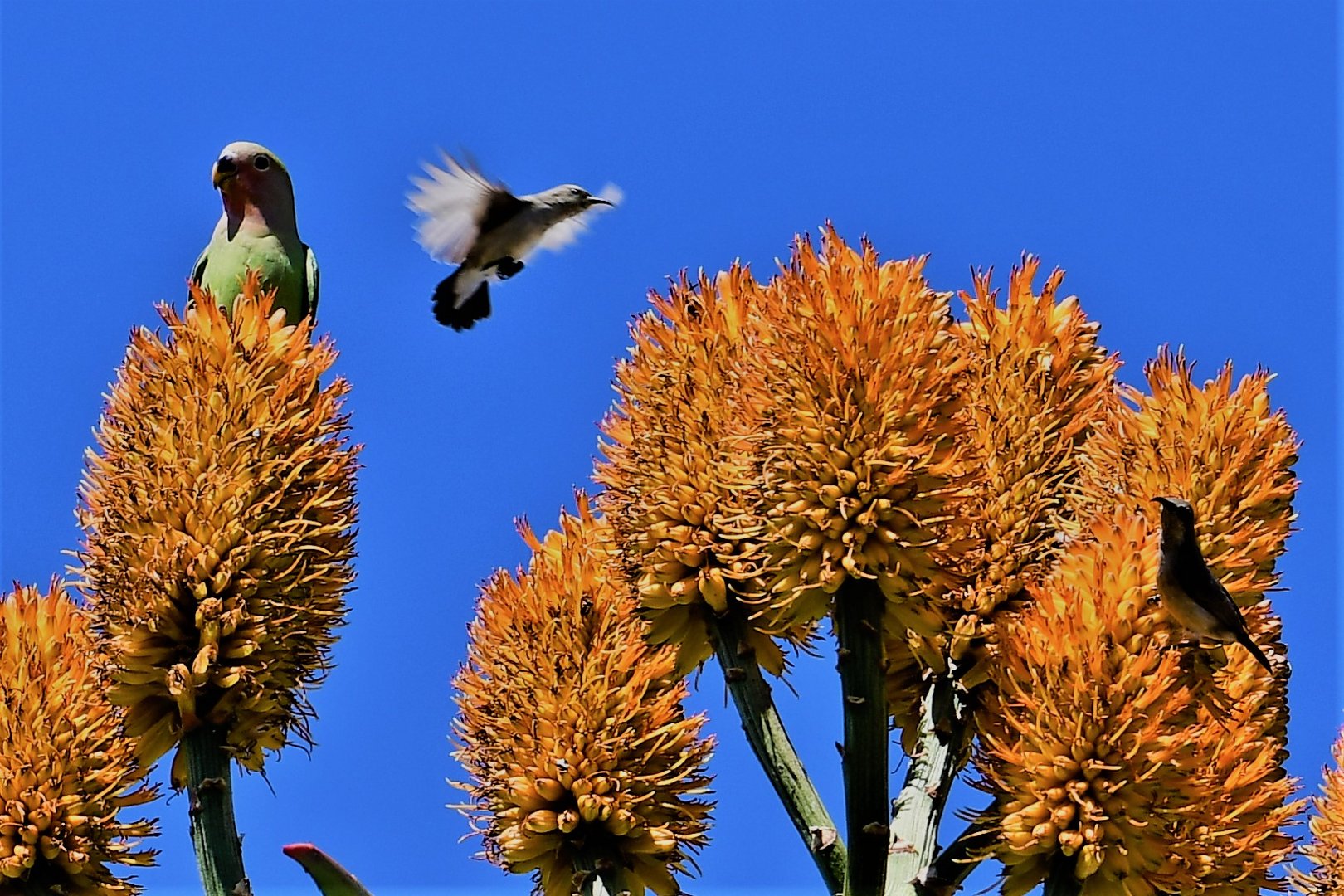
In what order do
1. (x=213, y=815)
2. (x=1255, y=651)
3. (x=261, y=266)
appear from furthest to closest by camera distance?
(x=261, y=266)
(x=213, y=815)
(x=1255, y=651)

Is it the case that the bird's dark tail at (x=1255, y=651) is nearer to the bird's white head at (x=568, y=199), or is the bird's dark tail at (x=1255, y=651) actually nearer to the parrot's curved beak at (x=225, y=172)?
the parrot's curved beak at (x=225, y=172)

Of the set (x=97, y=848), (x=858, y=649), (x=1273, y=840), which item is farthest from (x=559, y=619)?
(x=1273, y=840)

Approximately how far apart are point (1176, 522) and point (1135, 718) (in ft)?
1.35

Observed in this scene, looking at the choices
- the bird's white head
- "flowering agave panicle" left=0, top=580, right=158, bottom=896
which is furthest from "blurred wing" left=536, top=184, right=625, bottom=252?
"flowering agave panicle" left=0, top=580, right=158, bottom=896

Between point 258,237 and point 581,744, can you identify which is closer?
point 581,744

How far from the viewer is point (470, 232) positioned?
7164 millimetres

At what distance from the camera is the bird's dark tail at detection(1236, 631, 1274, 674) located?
3.67 meters

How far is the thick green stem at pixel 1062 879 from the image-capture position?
3.68m

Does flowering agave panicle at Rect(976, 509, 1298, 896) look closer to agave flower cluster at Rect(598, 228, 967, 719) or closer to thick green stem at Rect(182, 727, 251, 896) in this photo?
agave flower cluster at Rect(598, 228, 967, 719)

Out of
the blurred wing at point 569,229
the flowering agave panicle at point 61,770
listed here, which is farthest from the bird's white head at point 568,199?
the flowering agave panicle at point 61,770

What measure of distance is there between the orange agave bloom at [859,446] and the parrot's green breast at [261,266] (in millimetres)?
1889

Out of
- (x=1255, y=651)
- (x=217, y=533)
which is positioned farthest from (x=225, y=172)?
(x=1255, y=651)

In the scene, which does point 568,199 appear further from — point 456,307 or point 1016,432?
point 1016,432

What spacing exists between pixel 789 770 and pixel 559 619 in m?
0.65
